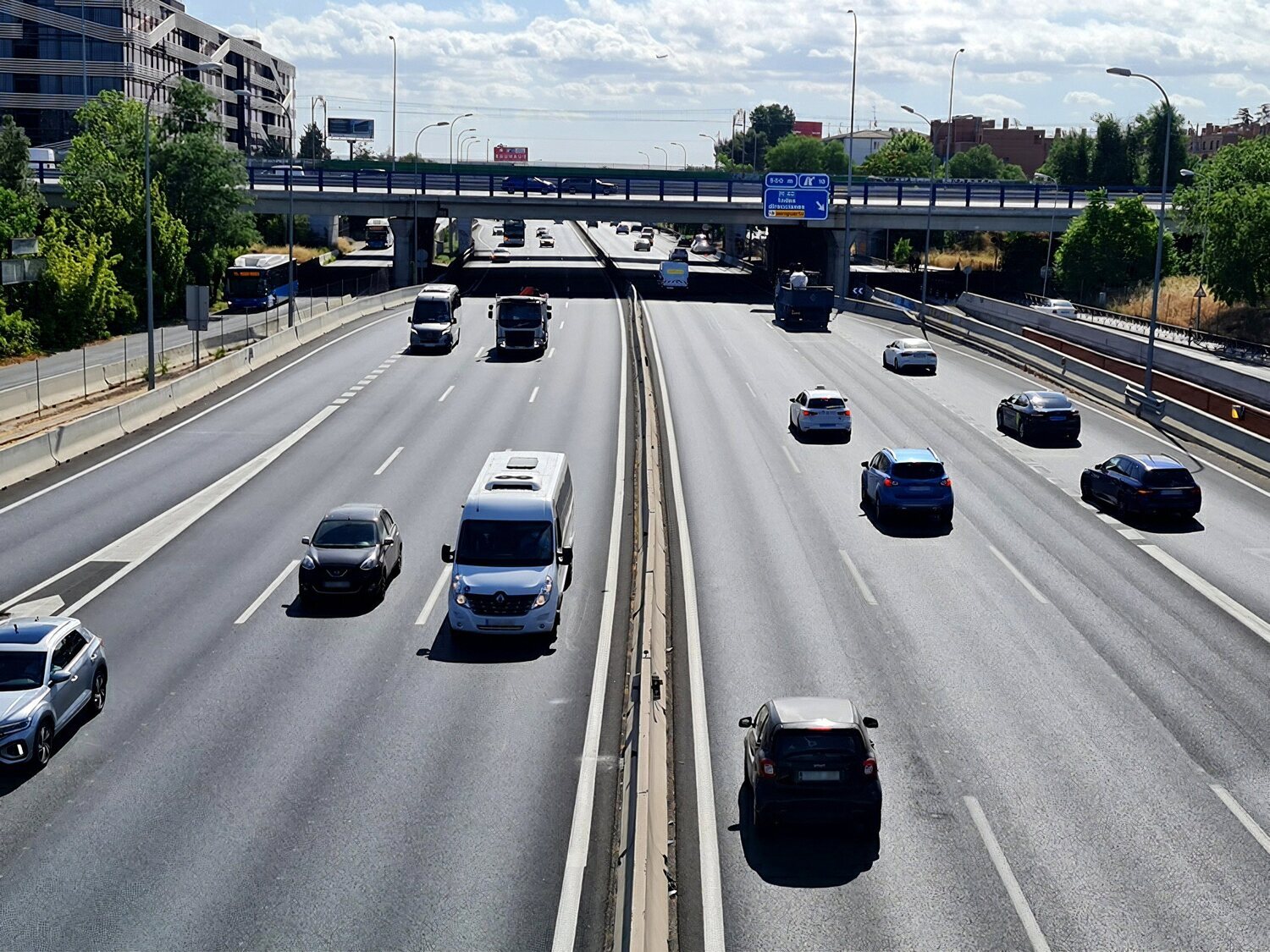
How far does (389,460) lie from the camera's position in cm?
3891

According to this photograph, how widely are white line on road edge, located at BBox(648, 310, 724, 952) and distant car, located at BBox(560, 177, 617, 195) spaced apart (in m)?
64.9

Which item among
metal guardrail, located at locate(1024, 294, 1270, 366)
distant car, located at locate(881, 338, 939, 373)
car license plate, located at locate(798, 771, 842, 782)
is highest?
metal guardrail, located at locate(1024, 294, 1270, 366)

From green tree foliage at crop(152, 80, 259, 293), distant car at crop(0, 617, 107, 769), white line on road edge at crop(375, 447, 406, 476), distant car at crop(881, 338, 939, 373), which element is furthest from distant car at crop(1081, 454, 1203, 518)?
green tree foliage at crop(152, 80, 259, 293)

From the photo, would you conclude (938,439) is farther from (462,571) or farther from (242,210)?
(242,210)

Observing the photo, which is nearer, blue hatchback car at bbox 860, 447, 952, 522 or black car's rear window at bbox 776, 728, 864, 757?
black car's rear window at bbox 776, 728, 864, 757

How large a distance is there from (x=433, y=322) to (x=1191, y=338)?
1529 inches

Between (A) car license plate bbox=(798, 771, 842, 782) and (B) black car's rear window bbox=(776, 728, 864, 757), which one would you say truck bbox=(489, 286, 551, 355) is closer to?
(B) black car's rear window bbox=(776, 728, 864, 757)

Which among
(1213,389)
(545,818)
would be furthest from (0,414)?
(1213,389)

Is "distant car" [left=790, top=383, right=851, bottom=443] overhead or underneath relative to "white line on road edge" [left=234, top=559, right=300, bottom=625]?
overhead

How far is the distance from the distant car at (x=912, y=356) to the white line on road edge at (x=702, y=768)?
26.9m

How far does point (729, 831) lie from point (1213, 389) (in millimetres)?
45391

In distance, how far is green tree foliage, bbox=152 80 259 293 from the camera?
81375mm

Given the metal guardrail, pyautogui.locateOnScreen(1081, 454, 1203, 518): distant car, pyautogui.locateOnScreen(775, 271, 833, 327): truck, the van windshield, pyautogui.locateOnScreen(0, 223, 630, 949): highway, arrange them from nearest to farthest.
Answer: pyautogui.locateOnScreen(0, 223, 630, 949): highway → the van windshield → pyautogui.locateOnScreen(1081, 454, 1203, 518): distant car → the metal guardrail → pyautogui.locateOnScreen(775, 271, 833, 327): truck

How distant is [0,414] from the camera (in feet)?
139
